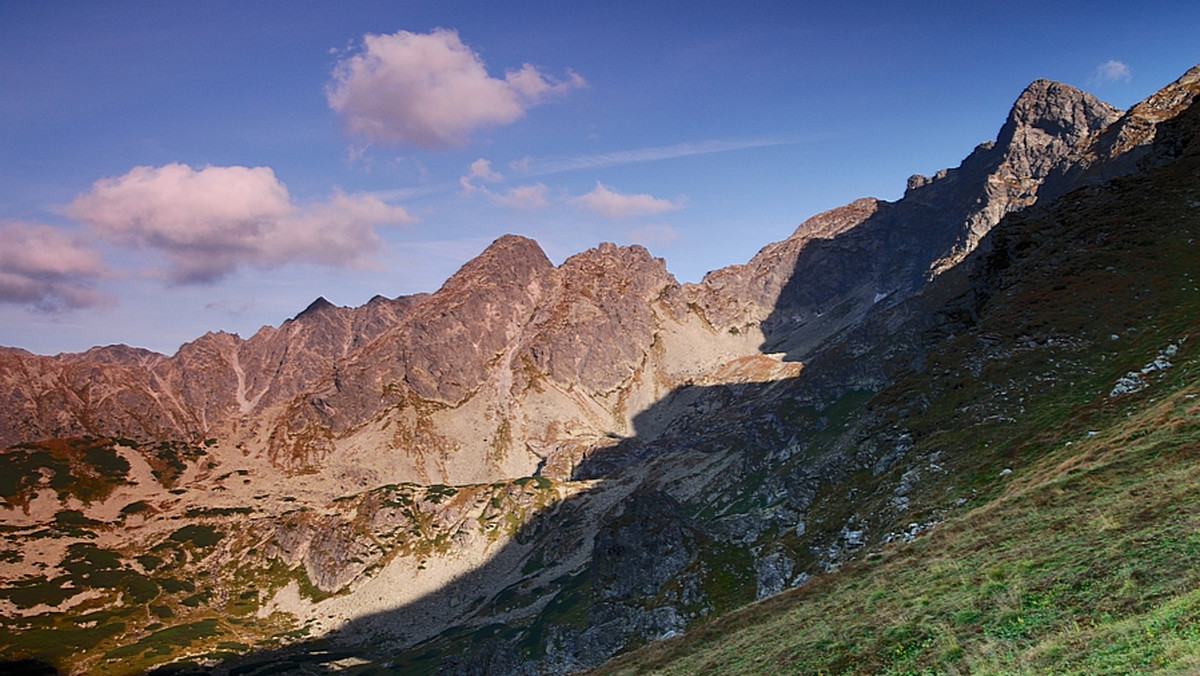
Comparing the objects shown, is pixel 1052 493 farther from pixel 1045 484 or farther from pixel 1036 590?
pixel 1036 590

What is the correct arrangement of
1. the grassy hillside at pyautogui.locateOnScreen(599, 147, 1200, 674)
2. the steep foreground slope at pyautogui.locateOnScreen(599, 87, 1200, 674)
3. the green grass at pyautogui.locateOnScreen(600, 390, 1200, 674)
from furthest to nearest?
1. the steep foreground slope at pyautogui.locateOnScreen(599, 87, 1200, 674)
2. the grassy hillside at pyautogui.locateOnScreen(599, 147, 1200, 674)
3. the green grass at pyautogui.locateOnScreen(600, 390, 1200, 674)

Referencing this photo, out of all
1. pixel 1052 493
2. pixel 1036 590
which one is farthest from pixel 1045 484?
pixel 1036 590

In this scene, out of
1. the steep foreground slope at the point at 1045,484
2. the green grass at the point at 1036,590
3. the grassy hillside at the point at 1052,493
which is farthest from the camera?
the steep foreground slope at the point at 1045,484

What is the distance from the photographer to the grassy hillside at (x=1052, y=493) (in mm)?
22406

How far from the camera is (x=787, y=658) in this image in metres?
31.7

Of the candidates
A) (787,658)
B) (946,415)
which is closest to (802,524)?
(946,415)

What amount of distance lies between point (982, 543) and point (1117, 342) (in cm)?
3981

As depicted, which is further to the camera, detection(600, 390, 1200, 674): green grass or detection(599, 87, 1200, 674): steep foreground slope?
detection(599, 87, 1200, 674): steep foreground slope

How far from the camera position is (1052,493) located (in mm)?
37188

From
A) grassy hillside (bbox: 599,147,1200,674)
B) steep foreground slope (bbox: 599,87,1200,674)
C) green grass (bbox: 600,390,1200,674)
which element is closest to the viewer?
Answer: green grass (bbox: 600,390,1200,674)

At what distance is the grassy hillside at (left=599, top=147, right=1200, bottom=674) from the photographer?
22406 mm

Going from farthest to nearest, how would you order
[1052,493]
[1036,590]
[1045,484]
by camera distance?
[1045,484]
[1052,493]
[1036,590]

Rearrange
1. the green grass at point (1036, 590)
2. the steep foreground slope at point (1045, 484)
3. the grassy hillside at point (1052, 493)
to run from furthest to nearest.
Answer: the steep foreground slope at point (1045, 484) < the grassy hillside at point (1052, 493) < the green grass at point (1036, 590)

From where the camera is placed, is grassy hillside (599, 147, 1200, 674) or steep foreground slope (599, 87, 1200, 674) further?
A: steep foreground slope (599, 87, 1200, 674)
